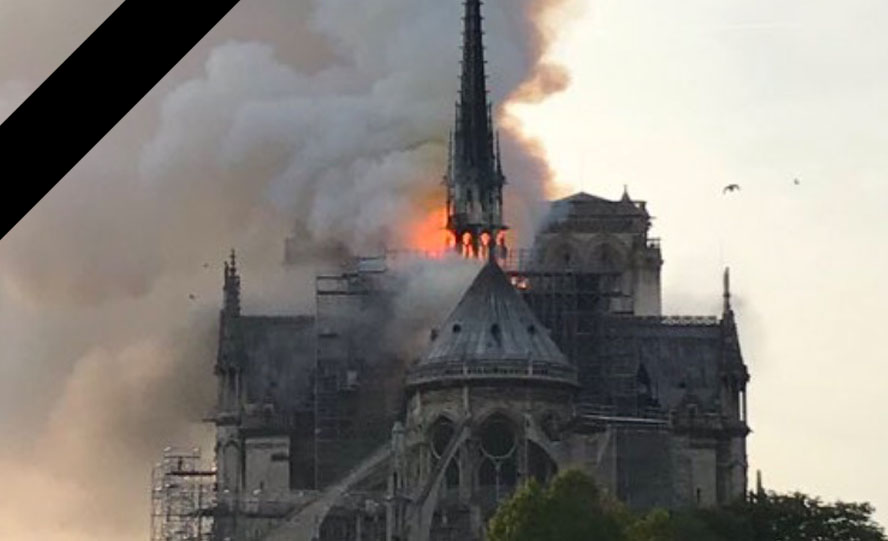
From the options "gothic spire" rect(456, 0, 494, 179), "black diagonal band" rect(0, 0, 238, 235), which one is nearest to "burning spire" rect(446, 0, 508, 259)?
"gothic spire" rect(456, 0, 494, 179)

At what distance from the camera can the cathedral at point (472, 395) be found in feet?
468

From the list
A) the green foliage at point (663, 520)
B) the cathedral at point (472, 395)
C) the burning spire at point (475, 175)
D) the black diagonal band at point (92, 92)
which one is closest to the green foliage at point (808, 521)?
the green foliage at point (663, 520)

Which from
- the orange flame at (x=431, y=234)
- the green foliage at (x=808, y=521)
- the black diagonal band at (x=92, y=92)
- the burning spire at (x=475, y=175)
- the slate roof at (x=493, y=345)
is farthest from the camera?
the burning spire at (x=475, y=175)

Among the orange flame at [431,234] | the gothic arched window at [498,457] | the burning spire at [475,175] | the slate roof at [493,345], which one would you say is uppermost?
the burning spire at [475,175]

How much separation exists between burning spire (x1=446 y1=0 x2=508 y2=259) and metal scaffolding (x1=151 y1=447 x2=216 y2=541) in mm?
12016

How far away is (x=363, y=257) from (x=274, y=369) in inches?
193

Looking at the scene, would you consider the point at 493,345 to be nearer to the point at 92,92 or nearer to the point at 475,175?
the point at 475,175

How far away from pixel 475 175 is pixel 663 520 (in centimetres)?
3680

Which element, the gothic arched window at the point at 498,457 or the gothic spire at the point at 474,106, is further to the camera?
the gothic spire at the point at 474,106

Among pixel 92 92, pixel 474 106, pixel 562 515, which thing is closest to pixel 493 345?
pixel 474 106

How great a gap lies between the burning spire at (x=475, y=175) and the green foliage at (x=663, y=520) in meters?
24.8

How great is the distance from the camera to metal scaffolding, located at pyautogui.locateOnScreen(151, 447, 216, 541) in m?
148

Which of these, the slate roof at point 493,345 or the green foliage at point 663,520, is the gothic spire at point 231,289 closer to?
the slate roof at point 493,345

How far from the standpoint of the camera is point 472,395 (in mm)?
142625
